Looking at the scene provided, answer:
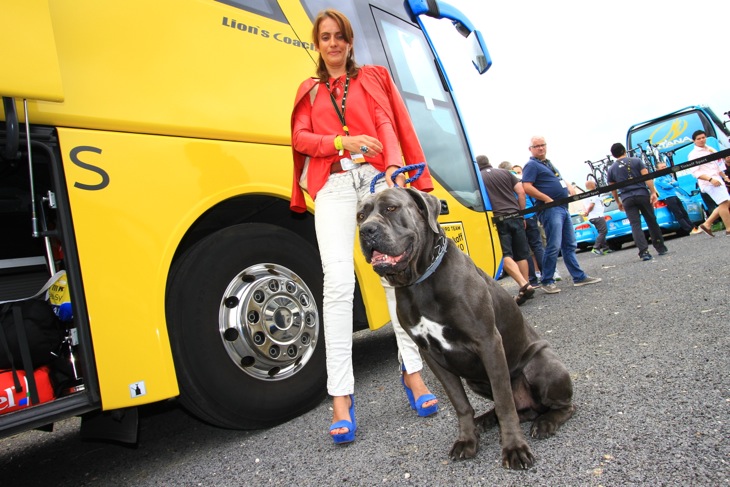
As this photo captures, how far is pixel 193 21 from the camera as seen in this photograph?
2.82m

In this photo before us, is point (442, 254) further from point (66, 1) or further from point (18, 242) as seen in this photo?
point (18, 242)

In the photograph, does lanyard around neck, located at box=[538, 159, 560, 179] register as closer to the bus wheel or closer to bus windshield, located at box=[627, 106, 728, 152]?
the bus wheel

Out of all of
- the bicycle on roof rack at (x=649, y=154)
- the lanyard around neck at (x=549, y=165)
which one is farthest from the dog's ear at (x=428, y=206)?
the bicycle on roof rack at (x=649, y=154)

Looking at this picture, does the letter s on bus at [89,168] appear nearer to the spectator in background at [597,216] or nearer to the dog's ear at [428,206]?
the dog's ear at [428,206]

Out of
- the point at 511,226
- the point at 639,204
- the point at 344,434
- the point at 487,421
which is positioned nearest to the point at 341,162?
the point at 344,434

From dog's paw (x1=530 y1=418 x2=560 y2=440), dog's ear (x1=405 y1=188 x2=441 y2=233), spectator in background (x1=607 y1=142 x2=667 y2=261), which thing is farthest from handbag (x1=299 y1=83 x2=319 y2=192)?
spectator in background (x1=607 y1=142 x2=667 y2=261)

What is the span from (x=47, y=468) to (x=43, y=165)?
206 centimetres

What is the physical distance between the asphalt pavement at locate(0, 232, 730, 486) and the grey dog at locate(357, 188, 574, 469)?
0.13 metres

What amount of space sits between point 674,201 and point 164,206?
1157 centimetres

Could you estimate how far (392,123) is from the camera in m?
2.88

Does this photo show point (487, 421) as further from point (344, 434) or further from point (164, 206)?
point (164, 206)

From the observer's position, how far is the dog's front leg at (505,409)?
6.21ft

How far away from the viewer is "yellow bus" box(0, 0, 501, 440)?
6.99ft

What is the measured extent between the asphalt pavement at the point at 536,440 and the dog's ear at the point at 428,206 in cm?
97
